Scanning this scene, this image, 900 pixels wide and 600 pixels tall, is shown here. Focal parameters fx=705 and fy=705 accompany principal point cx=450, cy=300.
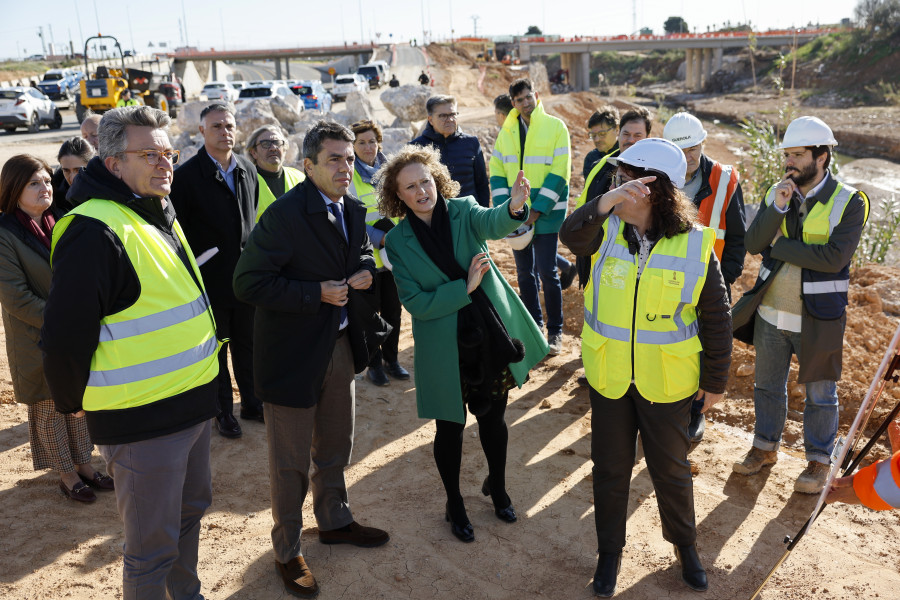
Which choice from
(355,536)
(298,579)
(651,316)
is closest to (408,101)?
(355,536)

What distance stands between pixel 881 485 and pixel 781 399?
205 centimetres

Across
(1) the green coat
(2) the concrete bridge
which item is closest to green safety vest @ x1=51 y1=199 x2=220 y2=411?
(1) the green coat

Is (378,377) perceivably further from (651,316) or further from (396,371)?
(651,316)

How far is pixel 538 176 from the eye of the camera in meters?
6.00

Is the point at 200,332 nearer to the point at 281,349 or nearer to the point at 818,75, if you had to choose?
the point at 281,349

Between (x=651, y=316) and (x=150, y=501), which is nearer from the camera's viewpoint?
(x=150, y=501)

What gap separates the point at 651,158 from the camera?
2.96m

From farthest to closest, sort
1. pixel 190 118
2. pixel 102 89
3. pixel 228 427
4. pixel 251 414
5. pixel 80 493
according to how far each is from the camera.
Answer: pixel 102 89 < pixel 190 118 < pixel 251 414 < pixel 228 427 < pixel 80 493

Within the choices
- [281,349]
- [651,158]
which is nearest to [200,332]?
[281,349]

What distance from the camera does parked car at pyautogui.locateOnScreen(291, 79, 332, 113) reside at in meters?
26.6

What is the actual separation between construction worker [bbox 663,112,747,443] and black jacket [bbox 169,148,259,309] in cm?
276

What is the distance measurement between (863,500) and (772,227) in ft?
6.83

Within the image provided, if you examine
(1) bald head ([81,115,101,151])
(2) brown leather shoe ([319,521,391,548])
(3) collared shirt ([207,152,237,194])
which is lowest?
(2) brown leather shoe ([319,521,391,548])

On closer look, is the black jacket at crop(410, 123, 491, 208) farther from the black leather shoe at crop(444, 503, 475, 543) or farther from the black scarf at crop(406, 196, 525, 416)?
the black leather shoe at crop(444, 503, 475, 543)
